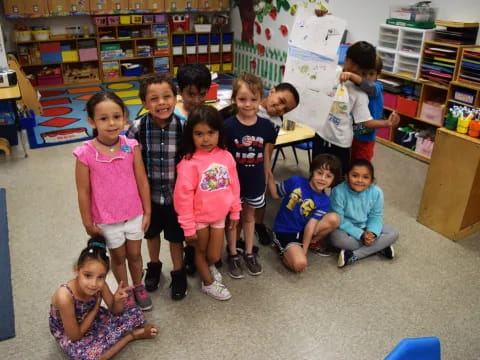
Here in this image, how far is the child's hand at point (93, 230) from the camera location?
1935mm

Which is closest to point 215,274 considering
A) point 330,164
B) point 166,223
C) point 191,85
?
point 166,223

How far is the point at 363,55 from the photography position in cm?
264

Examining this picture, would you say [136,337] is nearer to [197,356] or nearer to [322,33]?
[197,356]

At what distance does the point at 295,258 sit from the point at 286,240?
0.16 metres

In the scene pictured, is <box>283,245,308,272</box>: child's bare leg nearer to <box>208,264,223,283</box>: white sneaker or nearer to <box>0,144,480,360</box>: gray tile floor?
<box>0,144,480,360</box>: gray tile floor

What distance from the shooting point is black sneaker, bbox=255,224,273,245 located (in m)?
2.90

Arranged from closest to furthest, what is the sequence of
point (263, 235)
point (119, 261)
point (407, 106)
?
point (119, 261) → point (263, 235) → point (407, 106)

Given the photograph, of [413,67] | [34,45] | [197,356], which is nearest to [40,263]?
[197,356]

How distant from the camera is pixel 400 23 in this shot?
14.0 feet

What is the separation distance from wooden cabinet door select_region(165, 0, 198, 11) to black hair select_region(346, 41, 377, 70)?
4.88 meters

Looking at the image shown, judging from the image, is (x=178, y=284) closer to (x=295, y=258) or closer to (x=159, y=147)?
(x=295, y=258)

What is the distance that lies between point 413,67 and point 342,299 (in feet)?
9.41

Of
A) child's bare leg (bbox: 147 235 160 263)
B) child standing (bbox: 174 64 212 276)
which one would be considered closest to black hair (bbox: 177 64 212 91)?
child standing (bbox: 174 64 212 276)

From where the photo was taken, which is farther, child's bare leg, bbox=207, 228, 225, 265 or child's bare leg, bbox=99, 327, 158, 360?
child's bare leg, bbox=207, 228, 225, 265
